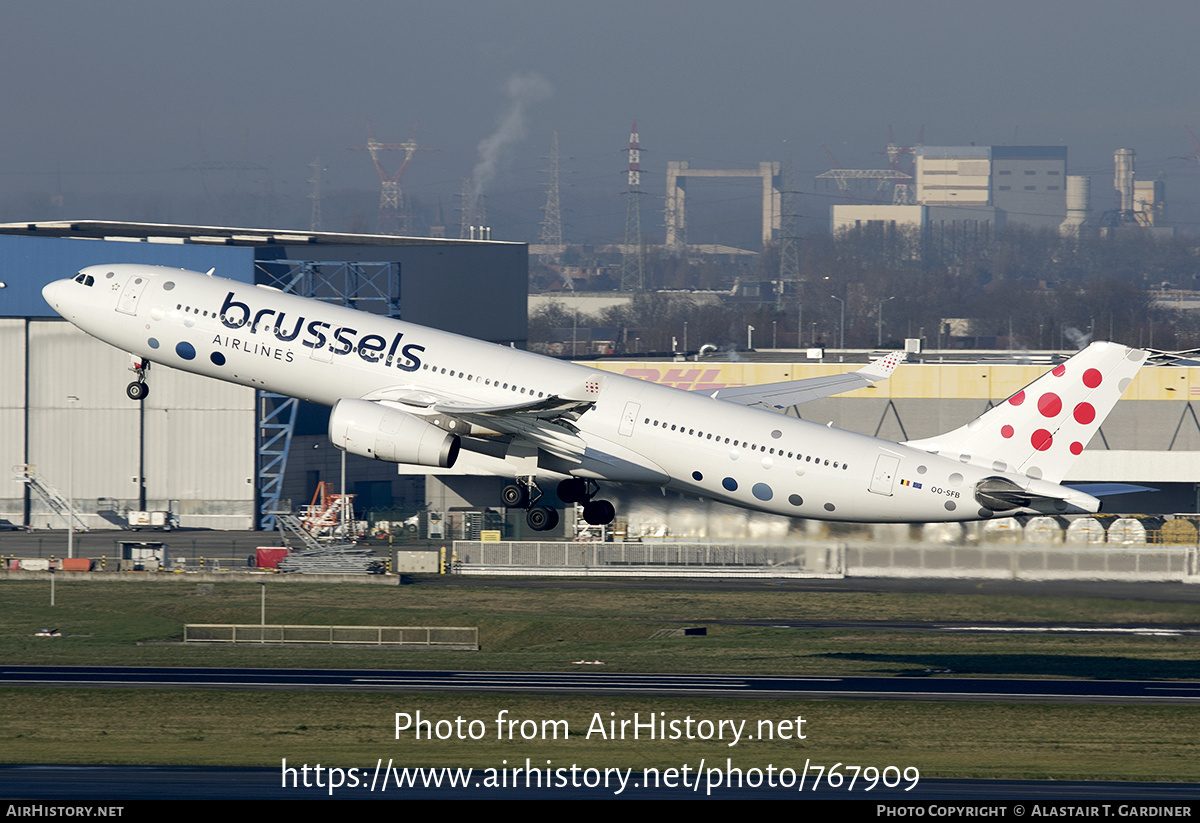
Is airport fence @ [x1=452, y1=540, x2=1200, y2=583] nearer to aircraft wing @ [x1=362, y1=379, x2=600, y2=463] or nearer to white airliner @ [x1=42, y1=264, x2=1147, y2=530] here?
white airliner @ [x1=42, y1=264, x2=1147, y2=530]

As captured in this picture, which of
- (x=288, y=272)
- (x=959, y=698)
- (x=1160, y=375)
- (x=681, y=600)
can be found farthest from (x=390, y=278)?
(x=959, y=698)

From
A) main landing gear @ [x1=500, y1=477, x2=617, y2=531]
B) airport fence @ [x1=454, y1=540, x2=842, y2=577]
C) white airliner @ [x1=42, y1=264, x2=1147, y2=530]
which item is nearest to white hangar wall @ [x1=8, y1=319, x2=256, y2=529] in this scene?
airport fence @ [x1=454, y1=540, x2=842, y2=577]

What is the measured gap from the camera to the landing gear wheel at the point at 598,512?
185ft

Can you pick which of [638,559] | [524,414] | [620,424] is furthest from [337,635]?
[620,424]

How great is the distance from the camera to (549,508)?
56375 mm

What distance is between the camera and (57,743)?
50219mm

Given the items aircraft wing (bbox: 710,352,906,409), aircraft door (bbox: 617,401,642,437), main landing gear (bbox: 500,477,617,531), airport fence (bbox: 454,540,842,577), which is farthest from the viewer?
airport fence (bbox: 454,540,842,577)

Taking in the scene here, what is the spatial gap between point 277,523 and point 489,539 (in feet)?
68.7

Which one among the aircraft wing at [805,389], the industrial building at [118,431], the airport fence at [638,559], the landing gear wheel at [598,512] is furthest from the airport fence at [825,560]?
the industrial building at [118,431]

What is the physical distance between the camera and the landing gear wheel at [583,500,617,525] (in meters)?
56.3

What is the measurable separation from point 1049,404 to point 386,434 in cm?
2336

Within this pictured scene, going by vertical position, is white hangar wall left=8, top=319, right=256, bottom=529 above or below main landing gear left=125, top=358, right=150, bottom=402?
below

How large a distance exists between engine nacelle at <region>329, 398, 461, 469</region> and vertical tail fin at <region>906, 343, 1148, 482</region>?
18.2 meters

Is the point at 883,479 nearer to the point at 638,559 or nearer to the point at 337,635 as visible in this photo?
the point at 337,635
